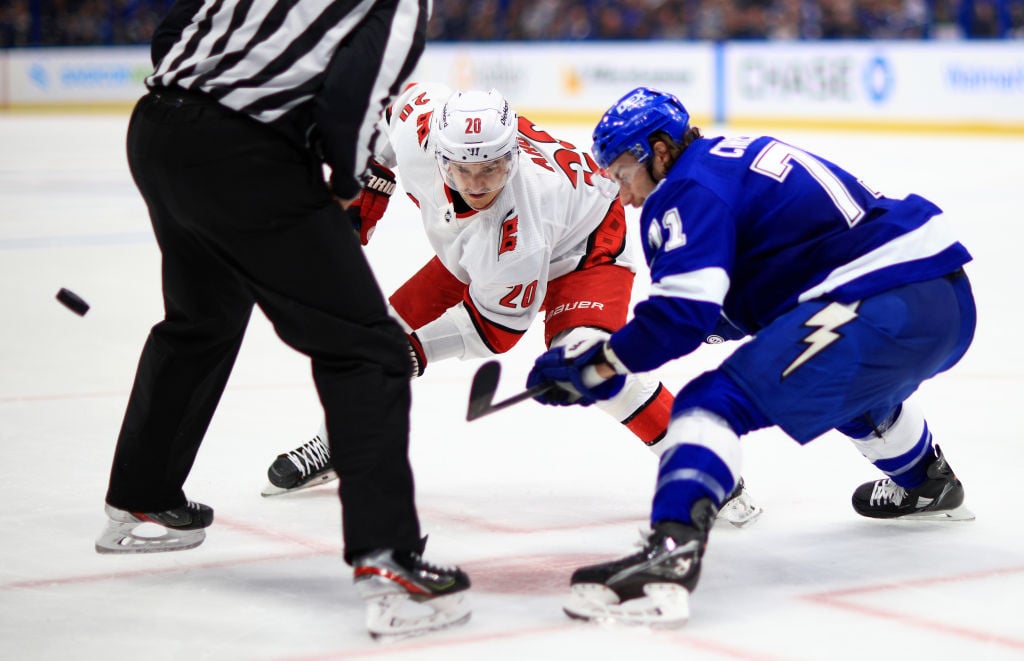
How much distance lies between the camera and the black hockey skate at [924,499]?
3.66m

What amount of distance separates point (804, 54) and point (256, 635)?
14.6m

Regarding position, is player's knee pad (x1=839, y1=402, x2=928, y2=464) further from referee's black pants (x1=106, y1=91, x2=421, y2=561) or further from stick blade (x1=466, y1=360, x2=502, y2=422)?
referee's black pants (x1=106, y1=91, x2=421, y2=561)

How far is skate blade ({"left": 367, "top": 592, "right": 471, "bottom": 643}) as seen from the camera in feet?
9.30

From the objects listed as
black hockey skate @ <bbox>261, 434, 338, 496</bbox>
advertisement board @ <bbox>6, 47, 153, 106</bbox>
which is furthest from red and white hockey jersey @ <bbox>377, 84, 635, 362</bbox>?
advertisement board @ <bbox>6, 47, 153, 106</bbox>

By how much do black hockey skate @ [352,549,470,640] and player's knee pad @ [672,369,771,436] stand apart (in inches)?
23.0

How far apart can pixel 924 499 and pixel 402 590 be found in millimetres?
1466

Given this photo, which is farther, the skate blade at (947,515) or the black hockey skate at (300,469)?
the black hockey skate at (300,469)

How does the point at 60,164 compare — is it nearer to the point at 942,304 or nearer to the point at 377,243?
the point at 377,243

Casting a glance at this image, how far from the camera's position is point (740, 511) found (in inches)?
146

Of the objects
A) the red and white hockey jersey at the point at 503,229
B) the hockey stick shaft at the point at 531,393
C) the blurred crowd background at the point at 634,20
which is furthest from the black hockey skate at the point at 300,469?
the blurred crowd background at the point at 634,20

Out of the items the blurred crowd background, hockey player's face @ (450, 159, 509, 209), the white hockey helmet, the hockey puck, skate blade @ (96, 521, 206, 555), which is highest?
the blurred crowd background

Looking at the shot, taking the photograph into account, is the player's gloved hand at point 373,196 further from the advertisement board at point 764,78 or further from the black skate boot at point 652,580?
the advertisement board at point 764,78

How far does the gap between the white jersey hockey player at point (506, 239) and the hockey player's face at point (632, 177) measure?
0.54 metres

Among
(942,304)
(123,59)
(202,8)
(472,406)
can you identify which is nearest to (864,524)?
(942,304)
